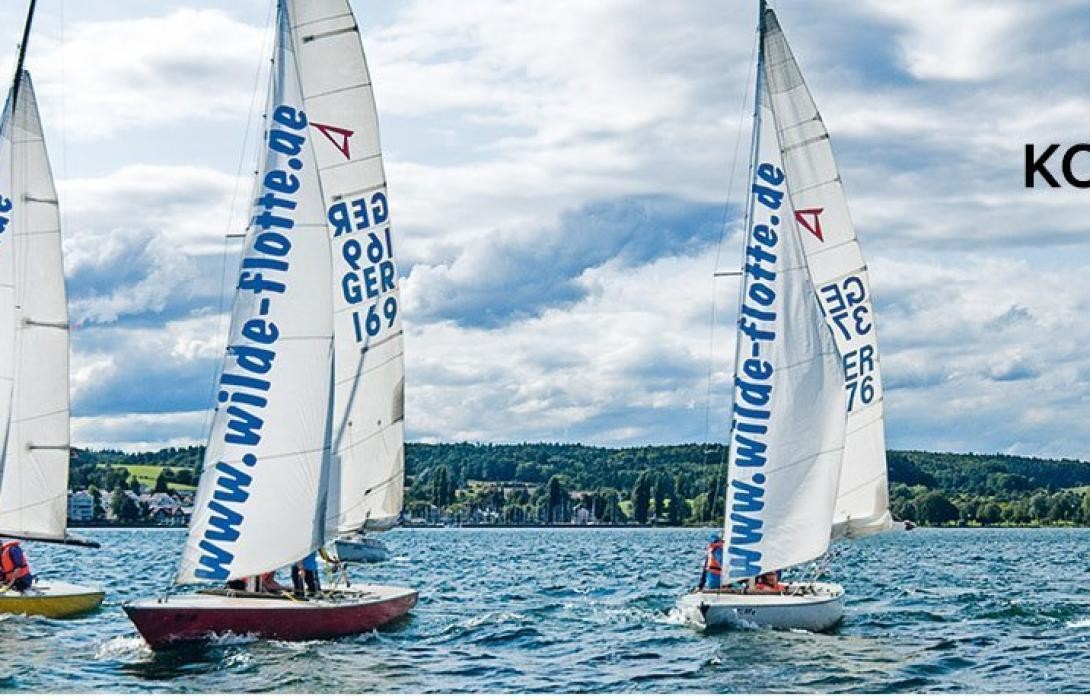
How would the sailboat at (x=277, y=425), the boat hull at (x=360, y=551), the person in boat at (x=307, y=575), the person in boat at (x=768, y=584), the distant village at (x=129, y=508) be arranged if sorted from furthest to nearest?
the distant village at (x=129, y=508)
the boat hull at (x=360, y=551)
the person in boat at (x=768, y=584)
the person in boat at (x=307, y=575)
the sailboat at (x=277, y=425)

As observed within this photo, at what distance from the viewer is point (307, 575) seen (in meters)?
31.3

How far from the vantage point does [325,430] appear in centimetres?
2986

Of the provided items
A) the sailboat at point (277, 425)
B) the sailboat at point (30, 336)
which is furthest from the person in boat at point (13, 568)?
the sailboat at point (277, 425)

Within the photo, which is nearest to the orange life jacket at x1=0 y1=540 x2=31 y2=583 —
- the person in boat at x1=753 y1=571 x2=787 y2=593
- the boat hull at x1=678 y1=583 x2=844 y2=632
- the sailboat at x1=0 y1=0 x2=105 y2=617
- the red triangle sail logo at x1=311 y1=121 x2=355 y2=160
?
the sailboat at x1=0 y1=0 x2=105 y2=617

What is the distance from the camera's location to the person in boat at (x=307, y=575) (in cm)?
3102

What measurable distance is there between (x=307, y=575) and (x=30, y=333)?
1028 centimetres

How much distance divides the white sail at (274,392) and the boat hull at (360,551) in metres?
41.0

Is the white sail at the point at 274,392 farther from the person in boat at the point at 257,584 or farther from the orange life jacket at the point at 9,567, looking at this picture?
the orange life jacket at the point at 9,567

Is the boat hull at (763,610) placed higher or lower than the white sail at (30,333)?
lower

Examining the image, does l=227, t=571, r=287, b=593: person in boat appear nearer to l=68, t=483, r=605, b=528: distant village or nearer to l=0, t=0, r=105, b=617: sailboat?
l=0, t=0, r=105, b=617: sailboat

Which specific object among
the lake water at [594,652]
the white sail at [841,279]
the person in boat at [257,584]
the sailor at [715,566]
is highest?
the white sail at [841,279]

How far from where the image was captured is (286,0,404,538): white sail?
3384cm

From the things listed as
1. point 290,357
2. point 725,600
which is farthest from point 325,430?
point 725,600

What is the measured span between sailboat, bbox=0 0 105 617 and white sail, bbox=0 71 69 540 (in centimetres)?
2
